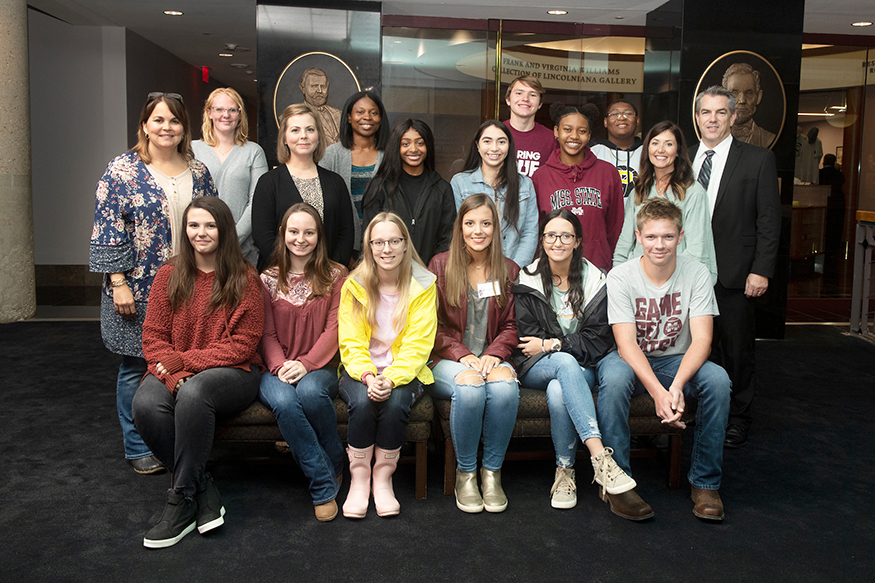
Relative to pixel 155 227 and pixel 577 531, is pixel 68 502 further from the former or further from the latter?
pixel 577 531

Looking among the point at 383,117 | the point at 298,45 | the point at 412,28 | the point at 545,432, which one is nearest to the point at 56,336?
the point at 298,45

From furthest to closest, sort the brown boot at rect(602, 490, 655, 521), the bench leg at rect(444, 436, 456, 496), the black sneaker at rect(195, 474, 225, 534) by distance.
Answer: the bench leg at rect(444, 436, 456, 496) → the brown boot at rect(602, 490, 655, 521) → the black sneaker at rect(195, 474, 225, 534)

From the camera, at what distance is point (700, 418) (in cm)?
277

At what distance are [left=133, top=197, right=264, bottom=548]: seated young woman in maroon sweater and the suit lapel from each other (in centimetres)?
231

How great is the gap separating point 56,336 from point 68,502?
329cm

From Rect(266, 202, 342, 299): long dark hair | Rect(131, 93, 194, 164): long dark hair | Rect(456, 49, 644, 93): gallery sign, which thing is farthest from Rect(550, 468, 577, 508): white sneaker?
Rect(456, 49, 644, 93): gallery sign

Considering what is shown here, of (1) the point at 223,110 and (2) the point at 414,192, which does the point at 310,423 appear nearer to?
(2) the point at 414,192

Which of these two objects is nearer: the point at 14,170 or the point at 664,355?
the point at 664,355

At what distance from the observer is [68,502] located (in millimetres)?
2779

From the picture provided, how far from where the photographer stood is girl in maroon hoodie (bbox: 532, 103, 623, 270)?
141 inches

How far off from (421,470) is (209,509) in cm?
82

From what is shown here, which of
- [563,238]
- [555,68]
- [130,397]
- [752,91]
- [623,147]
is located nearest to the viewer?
[563,238]

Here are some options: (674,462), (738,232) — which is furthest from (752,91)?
(674,462)

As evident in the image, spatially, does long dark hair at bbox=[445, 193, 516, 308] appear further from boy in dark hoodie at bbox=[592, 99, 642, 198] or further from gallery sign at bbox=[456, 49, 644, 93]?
gallery sign at bbox=[456, 49, 644, 93]
